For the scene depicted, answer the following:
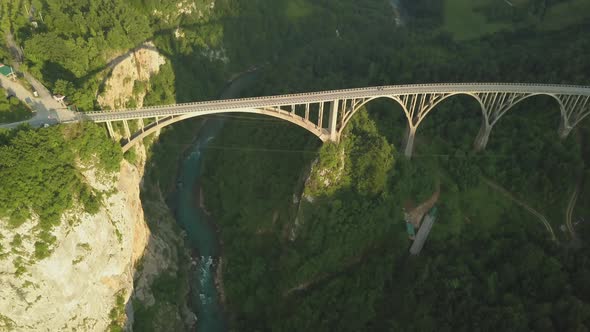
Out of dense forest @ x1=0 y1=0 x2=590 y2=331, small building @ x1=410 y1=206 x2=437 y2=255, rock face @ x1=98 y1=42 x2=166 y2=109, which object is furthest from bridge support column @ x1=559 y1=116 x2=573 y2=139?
rock face @ x1=98 y1=42 x2=166 y2=109

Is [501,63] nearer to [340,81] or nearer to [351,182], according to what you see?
[340,81]

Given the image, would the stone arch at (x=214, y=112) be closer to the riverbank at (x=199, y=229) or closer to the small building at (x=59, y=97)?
the small building at (x=59, y=97)

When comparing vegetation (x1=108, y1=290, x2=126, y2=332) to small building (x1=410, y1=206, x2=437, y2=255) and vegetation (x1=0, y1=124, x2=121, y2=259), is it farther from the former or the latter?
small building (x1=410, y1=206, x2=437, y2=255)

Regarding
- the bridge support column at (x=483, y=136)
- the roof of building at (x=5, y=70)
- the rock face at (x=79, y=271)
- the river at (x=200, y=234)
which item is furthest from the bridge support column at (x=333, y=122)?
the roof of building at (x=5, y=70)

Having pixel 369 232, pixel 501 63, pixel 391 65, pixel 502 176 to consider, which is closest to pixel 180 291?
pixel 369 232

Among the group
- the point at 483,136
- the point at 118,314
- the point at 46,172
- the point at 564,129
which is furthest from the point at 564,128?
the point at 46,172
